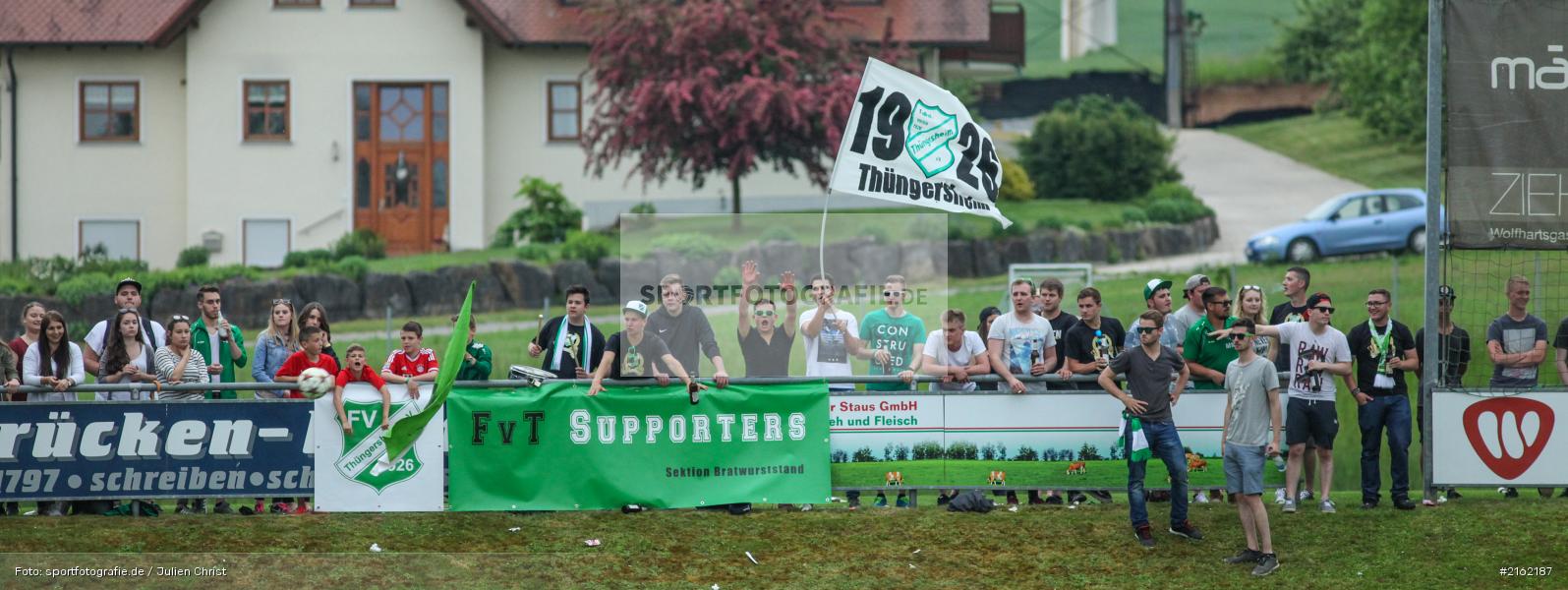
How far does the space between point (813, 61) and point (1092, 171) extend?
31.1 feet

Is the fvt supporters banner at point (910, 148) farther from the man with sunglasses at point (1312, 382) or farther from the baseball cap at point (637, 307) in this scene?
the man with sunglasses at point (1312, 382)

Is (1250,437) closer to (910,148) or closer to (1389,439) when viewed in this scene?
(1389,439)

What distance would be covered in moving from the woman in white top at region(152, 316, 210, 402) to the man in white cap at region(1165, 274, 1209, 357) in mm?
8269

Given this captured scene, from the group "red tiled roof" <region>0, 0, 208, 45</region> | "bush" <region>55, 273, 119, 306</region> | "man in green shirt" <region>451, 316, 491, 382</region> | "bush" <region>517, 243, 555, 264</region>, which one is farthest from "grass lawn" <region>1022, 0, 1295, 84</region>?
"man in green shirt" <region>451, 316, 491, 382</region>

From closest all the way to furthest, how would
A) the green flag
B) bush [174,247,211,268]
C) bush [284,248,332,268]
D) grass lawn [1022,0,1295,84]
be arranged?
the green flag, bush [284,248,332,268], bush [174,247,211,268], grass lawn [1022,0,1295,84]

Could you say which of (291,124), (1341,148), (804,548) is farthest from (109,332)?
(1341,148)

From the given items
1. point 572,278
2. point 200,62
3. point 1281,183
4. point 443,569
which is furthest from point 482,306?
point 1281,183

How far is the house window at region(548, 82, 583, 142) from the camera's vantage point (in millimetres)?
37656

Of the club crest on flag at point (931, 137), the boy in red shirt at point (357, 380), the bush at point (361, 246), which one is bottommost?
the boy in red shirt at point (357, 380)

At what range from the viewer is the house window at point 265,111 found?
3666 cm

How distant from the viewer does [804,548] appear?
45.4 ft

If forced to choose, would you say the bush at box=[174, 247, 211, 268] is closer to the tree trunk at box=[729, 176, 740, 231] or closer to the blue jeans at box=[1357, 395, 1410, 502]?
the tree trunk at box=[729, 176, 740, 231]

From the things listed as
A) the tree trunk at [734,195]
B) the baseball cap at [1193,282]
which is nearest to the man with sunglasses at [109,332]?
the baseball cap at [1193,282]

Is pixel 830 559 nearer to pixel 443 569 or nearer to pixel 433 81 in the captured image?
pixel 443 569
